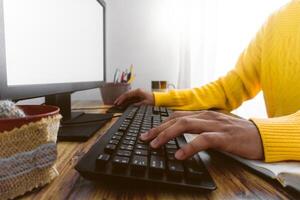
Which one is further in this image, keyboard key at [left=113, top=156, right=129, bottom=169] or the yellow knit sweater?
the yellow knit sweater

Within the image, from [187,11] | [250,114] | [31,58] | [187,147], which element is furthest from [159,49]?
[187,147]

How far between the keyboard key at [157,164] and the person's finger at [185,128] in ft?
0.18

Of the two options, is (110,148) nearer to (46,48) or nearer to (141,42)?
(46,48)

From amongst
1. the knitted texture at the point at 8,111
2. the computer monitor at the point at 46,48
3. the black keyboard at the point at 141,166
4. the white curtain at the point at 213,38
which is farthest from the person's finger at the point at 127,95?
the knitted texture at the point at 8,111

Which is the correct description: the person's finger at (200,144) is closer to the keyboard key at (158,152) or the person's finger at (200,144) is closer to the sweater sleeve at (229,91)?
the keyboard key at (158,152)

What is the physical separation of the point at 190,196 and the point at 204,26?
3.95ft

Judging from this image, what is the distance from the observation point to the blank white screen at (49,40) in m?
0.40

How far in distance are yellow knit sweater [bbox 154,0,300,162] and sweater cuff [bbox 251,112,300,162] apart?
0.24 m

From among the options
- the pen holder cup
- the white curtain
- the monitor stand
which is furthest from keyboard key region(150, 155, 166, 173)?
the white curtain

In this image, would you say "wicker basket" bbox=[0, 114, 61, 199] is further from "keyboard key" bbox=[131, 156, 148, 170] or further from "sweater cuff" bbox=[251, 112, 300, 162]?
"sweater cuff" bbox=[251, 112, 300, 162]

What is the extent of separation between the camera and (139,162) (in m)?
0.30

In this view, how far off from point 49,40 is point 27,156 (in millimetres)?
351

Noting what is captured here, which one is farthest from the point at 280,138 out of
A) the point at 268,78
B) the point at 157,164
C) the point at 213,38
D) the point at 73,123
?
the point at 213,38

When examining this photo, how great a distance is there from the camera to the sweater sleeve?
951mm
